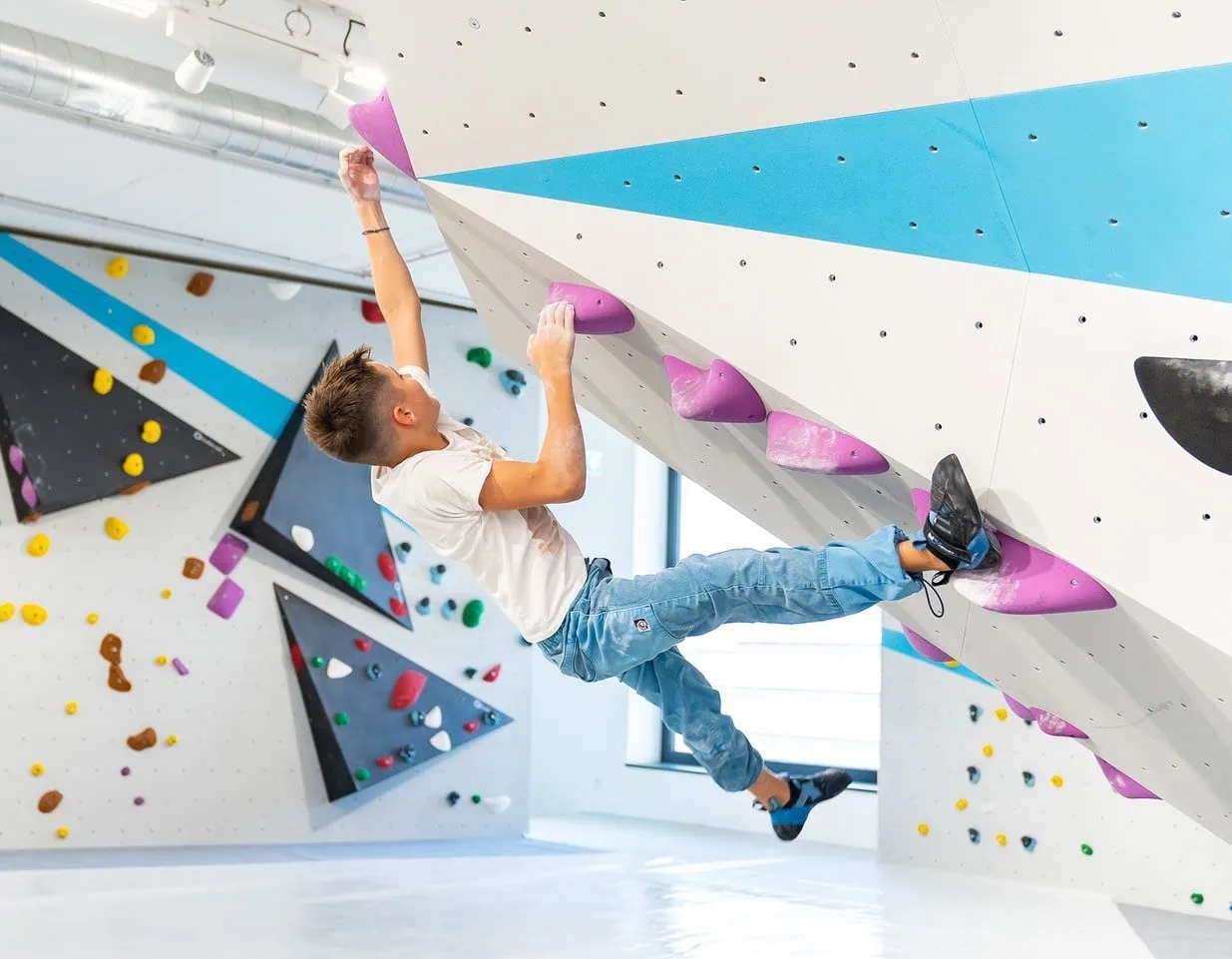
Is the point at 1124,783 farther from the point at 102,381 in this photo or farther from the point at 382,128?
the point at 102,381

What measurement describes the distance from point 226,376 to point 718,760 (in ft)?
13.1

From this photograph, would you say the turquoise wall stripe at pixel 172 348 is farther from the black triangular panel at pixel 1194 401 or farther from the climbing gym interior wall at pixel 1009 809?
the black triangular panel at pixel 1194 401

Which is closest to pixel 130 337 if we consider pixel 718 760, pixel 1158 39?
pixel 718 760

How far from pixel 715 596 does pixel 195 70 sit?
250 cm

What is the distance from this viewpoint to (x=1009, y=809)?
17.6 ft

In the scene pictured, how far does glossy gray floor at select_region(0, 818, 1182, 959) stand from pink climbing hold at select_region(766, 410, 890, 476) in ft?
7.24

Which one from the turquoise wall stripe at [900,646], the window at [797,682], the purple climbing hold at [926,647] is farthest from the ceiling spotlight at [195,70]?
the window at [797,682]

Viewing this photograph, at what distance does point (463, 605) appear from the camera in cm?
654

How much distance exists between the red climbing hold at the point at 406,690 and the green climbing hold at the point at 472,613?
43 cm

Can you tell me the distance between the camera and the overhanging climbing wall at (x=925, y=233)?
1.33 metres

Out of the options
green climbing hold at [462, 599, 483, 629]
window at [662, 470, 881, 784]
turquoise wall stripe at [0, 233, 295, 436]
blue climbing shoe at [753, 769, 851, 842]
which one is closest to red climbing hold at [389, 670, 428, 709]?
→ green climbing hold at [462, 599, 483, 629]

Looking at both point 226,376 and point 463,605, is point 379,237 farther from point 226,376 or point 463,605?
point 463,605

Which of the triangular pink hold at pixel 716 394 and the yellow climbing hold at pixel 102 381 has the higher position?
the yellow climbing hold at pixel 102 381

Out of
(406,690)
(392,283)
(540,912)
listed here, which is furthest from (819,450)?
(406,690)
